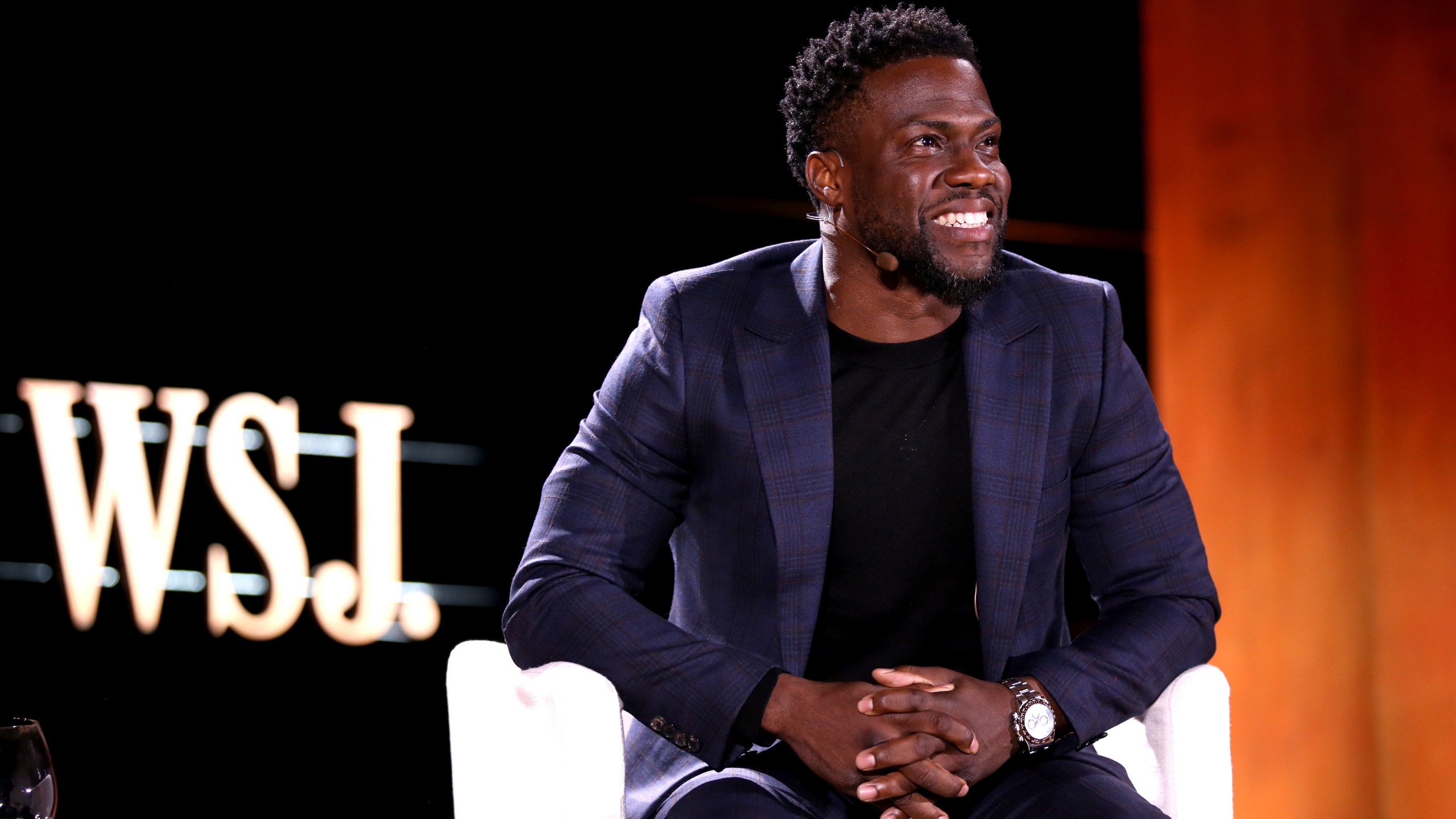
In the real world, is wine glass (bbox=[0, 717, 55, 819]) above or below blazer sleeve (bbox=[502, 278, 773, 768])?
below

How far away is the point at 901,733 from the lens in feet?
5.26

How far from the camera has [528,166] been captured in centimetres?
362

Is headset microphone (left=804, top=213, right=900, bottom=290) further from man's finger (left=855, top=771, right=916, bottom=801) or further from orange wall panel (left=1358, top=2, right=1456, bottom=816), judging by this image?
orange wall panel (left=1358, top=2, right=1456, bottom=816)

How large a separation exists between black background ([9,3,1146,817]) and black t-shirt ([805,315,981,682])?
5.95 ft

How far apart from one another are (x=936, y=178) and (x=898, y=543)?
517mm

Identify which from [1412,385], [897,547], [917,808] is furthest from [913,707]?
[1412,385]

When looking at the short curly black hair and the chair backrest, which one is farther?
the short curly black hair

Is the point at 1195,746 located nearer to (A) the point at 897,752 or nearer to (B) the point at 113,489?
(A) the point at 897,752

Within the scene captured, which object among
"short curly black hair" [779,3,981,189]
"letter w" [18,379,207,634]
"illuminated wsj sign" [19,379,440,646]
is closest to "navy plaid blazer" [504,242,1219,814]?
"short curly black hair" [779,3,981,189]

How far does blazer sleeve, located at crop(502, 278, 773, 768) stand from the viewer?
5.55ft

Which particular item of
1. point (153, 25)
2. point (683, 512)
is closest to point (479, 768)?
point (683, 512)

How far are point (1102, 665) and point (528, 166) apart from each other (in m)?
2.37

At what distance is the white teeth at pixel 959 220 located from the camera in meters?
1.87

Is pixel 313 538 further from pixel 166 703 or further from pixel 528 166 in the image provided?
pixel 528 166
